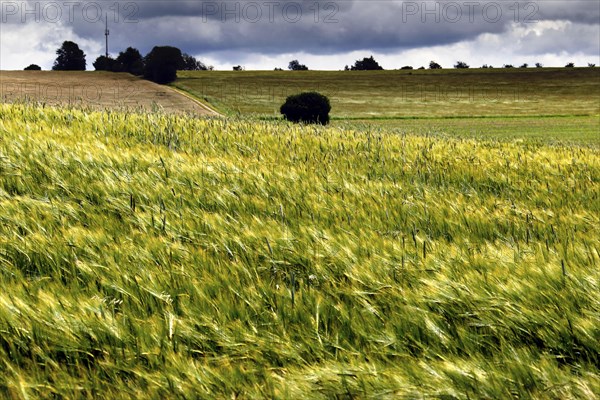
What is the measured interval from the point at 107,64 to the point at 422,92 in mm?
43234

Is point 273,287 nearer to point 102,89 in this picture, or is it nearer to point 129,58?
point 102,89

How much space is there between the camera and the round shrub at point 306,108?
125 ft

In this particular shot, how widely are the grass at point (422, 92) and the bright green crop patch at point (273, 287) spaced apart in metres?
38.1

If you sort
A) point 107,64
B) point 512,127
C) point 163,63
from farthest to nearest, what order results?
point 107,64
point 163,63
point 512,127

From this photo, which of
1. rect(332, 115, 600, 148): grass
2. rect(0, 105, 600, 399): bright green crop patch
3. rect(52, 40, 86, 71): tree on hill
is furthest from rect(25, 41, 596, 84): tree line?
rect(0, 105, 600, 399): bright green crop patch

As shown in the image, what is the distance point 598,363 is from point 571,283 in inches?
19.6

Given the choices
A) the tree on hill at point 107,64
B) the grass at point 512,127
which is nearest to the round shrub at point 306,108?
the grass at point 512,127

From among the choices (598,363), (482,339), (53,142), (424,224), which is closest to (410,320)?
(482,339)

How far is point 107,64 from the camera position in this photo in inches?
3204

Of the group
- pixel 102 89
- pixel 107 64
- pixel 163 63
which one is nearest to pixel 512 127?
pixel 102 89

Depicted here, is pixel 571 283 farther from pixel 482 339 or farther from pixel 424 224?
pixel 424 224

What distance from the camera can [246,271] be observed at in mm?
3119

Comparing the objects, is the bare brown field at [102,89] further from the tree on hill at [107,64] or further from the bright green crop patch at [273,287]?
the bright green crop patch at [273,287]

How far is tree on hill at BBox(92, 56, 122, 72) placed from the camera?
79125 millimetres
